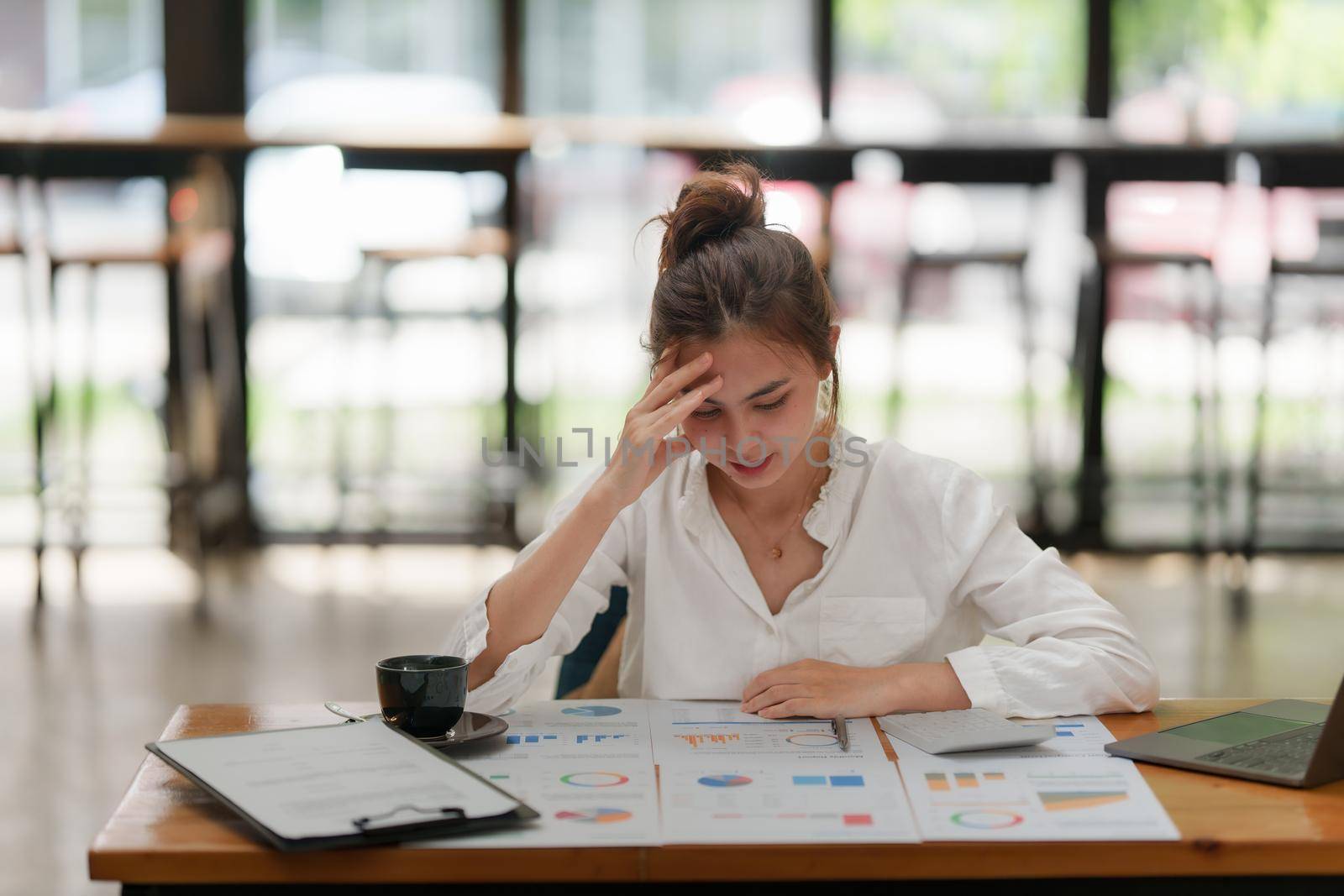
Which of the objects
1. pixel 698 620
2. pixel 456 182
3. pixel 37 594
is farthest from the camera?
pixel 456 182

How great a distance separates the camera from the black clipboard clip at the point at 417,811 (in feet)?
3.03

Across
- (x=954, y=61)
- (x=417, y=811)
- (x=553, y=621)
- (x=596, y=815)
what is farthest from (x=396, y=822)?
(x=954, y=61)

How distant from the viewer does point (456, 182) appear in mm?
4883

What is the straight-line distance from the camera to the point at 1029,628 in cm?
141

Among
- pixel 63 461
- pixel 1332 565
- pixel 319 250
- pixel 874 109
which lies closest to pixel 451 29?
pixel 319 250

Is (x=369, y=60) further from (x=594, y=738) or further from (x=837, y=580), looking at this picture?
(x=594, y=738)

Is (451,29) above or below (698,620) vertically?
above

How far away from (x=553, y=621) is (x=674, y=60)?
3.91 m

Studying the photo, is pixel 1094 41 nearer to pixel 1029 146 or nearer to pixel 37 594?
pixel 1029 146

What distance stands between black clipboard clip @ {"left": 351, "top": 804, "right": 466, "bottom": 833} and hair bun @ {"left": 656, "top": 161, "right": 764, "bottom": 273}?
2.63 feet

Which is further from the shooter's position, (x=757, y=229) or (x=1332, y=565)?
(x=1332, y=565)

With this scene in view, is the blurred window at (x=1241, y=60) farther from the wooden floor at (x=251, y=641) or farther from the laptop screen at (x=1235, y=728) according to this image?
the laptop screen at (x=1235, y=728)

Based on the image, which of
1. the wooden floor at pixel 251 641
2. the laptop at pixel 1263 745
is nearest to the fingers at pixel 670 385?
the laptop at pixel 1263 745

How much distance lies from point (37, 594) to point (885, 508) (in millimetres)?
3437
